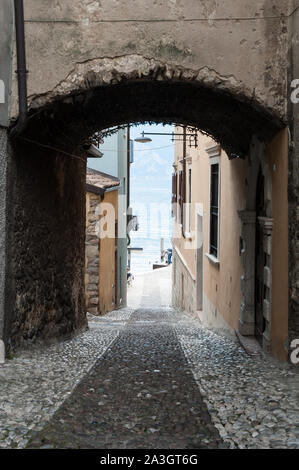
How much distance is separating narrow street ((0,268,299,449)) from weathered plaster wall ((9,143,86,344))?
0.42 metres

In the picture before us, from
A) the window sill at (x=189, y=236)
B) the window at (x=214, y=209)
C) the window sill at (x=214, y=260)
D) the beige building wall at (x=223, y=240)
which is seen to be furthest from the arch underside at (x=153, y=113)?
the window sill at (x=189, y=236)

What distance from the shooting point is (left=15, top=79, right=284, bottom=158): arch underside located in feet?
17.0

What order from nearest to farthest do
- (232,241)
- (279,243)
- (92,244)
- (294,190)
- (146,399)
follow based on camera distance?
(146,399) < (294,190) < (279,243) < (232,241) < (92,244)

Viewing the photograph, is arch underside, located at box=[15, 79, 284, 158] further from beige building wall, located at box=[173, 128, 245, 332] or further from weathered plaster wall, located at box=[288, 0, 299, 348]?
beige building wall, located at box=[173, 128, 245, 332]

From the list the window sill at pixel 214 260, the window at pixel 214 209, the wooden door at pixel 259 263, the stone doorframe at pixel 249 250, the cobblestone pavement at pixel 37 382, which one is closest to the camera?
the cobblestone pavement at pixel 37 382

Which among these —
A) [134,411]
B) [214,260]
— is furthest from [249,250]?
[134,411]

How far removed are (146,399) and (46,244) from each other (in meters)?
2.79

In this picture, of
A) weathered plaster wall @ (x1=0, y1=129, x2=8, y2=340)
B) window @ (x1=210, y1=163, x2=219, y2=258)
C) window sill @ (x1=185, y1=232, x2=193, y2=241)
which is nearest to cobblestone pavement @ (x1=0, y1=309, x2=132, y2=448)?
weathered plaster wall @ (x1=0, y1=129, x2=8, y2=340)

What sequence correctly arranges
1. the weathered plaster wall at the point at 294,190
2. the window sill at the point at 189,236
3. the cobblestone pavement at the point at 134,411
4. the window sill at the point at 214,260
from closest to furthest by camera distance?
the cobblestone pavement at the point at 134,411
the weathered plaster wall at the point at 294,190
the window sill at the point at 214,260
the window sill at the point at 189,236

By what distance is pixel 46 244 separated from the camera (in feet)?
21.2

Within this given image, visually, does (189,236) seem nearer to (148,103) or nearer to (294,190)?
(148,103)

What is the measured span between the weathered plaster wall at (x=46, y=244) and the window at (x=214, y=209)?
2.89 m

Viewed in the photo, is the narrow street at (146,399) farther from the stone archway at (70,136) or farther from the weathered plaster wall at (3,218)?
the stone archway at (70,136)

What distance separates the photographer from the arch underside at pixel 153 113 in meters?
5.20
